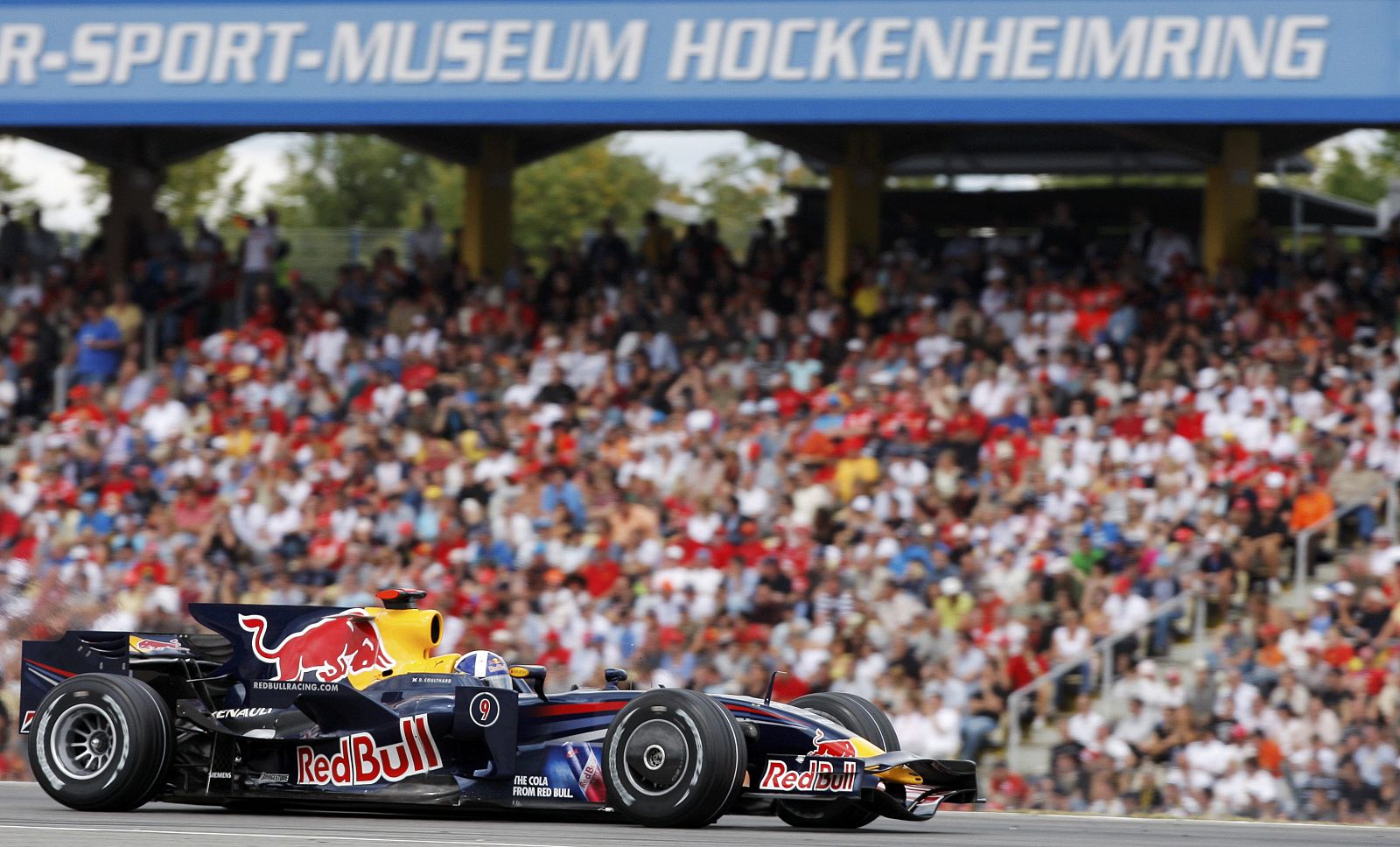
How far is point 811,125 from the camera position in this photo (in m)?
21.4

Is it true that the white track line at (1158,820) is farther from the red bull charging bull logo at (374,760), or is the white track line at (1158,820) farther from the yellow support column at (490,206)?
the yellow support column at (490,206)

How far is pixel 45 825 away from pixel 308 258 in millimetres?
16965

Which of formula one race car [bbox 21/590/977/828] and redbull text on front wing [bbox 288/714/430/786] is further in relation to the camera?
redbull text on front wing [bbox 288/714/430/786]

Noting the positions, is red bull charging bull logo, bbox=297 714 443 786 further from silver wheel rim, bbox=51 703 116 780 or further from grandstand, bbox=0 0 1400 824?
grandstand, bbox=0 0 1400 824

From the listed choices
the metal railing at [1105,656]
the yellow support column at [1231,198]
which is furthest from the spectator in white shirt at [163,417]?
the yellow support column at [1231,198]

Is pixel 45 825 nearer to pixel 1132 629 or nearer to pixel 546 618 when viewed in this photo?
pixel 546 618

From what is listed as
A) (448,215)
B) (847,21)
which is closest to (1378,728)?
(847,21)

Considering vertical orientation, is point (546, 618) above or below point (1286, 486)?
below

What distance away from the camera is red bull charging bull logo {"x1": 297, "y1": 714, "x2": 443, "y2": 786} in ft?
33.3

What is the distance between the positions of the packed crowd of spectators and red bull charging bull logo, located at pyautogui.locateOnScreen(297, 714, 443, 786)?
4744 mm

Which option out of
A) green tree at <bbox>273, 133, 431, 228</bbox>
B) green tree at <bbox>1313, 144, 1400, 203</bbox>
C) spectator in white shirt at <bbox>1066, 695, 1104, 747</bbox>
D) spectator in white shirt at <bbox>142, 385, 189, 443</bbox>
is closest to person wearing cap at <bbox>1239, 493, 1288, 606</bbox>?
spectator in white shirt at <bbox>1066, 695, 1104, 747</bbox>

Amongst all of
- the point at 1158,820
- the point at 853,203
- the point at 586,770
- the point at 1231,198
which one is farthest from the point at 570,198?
the point at 586,770

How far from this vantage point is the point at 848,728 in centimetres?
1029

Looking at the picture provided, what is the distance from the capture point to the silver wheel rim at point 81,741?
10.5 m
